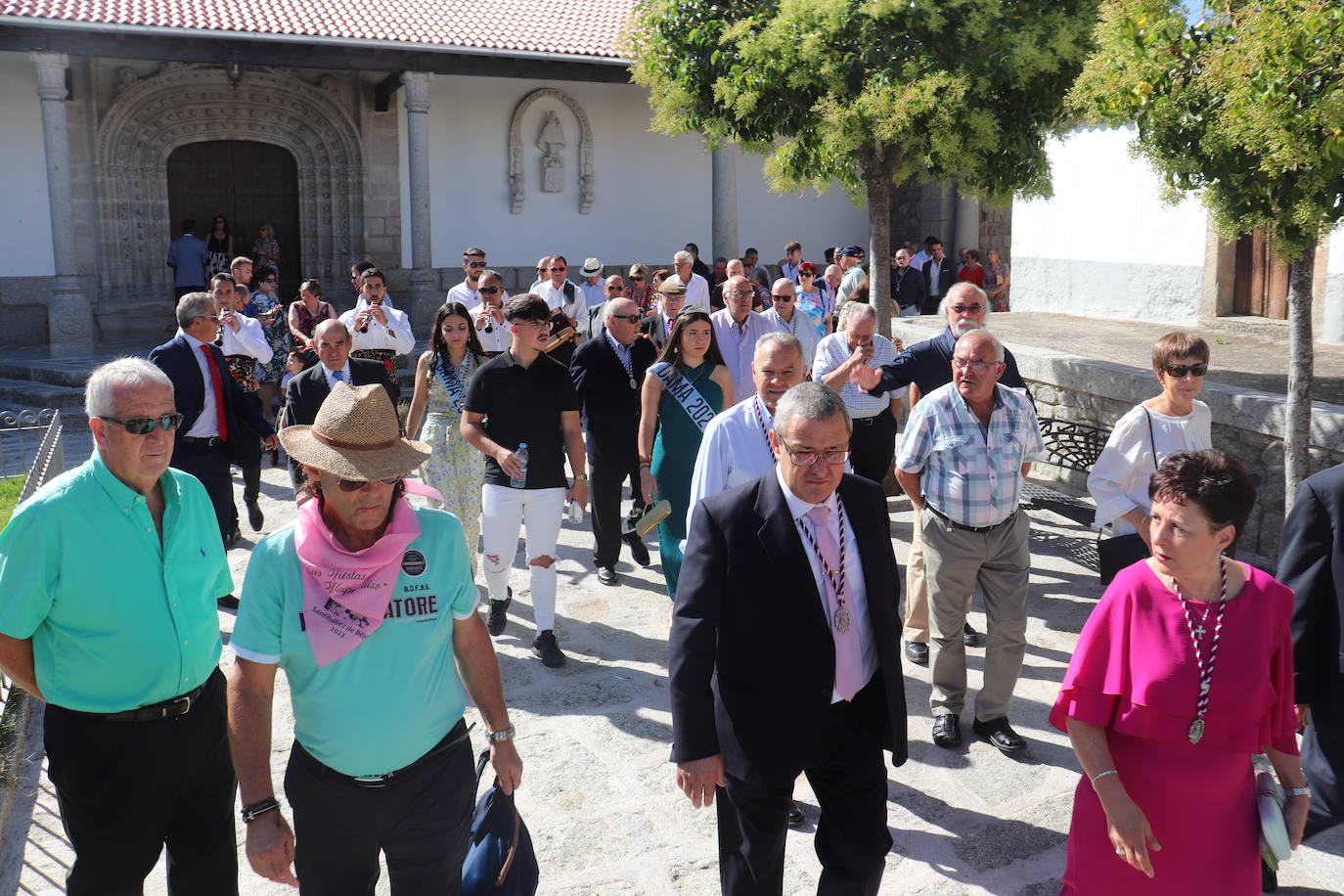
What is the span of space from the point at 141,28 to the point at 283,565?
13.9 m

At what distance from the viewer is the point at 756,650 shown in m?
3.13

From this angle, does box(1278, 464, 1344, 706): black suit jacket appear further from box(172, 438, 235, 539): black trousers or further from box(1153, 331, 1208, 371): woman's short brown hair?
box(172, 438, 235, 539): black trousers

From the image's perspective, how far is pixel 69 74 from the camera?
53.6 ft

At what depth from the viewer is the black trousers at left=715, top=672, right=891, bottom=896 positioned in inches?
124

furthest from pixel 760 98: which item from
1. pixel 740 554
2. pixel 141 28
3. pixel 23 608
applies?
pixel 141 28

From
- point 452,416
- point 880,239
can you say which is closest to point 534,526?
point 452,416

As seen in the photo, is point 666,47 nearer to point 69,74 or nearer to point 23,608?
point 23,608

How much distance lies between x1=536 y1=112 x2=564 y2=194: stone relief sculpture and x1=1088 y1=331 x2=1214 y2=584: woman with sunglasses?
15454 millimetres

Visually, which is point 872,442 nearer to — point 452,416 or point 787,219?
point 452,416

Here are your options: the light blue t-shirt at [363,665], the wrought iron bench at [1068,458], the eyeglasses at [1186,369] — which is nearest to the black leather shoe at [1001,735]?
the eyeglasses at [1186,369]

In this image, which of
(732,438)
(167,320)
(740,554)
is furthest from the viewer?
(167,320)

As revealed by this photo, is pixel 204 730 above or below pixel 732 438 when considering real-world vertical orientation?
below

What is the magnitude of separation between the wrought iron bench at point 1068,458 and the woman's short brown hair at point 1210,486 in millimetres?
5072

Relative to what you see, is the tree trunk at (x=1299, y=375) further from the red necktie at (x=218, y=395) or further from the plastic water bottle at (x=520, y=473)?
the red necktie at (x=218, y=395)
